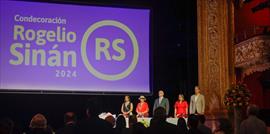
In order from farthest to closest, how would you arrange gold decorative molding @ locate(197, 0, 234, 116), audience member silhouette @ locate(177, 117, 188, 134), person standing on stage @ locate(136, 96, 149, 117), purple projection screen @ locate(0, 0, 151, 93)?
gold decorative molding @ locate(197, 0, 234, 116)
person standing on stage @ locate(136, 96, 149, 117)
purple projection screen @ locate(0, 0, 151, 93)
audience member silhouette @ locate(177, 117, 188, 134)

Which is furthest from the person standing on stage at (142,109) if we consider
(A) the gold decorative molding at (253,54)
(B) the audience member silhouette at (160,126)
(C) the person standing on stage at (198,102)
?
(B) the audience member silhouette at (160,126)

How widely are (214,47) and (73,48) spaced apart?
4.32 meters

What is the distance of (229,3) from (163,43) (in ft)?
8.17

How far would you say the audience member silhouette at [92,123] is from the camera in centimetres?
381

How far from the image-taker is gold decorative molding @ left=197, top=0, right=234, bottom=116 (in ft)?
46.6

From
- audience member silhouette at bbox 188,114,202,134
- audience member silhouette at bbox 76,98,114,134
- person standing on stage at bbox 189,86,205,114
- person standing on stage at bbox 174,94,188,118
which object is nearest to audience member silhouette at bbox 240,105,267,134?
audience member silhouette at bbox 188,114,202,134

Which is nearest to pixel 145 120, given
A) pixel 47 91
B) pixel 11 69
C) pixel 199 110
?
pixel 199 110

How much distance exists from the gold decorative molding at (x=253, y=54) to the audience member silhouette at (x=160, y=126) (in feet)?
30.5

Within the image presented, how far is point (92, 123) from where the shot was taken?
3.82 m

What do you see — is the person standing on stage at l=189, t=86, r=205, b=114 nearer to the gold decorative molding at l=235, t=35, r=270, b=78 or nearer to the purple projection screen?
the purple projection screen

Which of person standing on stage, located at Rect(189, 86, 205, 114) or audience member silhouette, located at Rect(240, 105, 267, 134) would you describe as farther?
person standing on stage, located at Rect(189, 86, 205, 114)

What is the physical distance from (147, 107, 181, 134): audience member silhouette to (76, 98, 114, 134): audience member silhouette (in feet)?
2.59

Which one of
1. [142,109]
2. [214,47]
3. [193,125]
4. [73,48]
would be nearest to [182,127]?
[193,125]

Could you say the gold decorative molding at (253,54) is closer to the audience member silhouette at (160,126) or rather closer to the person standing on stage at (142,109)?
the person standing on stage at (142,109)
